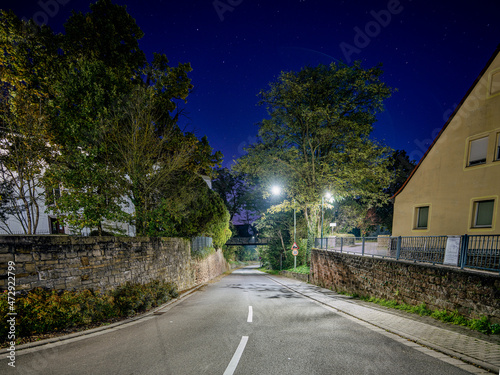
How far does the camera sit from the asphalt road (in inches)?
141

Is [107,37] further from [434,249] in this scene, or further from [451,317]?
[451,317]

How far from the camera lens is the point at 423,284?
688cm

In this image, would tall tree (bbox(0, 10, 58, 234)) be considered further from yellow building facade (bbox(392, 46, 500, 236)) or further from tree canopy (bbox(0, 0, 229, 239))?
yellow building facade (bbox(392, 46, 500, 236))

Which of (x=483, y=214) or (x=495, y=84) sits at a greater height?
(x=495, y=84)

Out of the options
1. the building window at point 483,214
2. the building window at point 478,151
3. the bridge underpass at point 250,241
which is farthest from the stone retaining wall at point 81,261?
the bridge underpass at point 250,241

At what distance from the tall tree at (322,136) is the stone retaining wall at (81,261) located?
39.8 ft

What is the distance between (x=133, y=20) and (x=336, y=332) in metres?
17.5

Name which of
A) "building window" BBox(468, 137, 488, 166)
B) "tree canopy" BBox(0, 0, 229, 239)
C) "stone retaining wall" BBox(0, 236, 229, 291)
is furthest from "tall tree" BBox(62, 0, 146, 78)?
"building window" BBox(468, 137, 488, 166)

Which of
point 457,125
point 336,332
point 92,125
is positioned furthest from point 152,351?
point 457,125

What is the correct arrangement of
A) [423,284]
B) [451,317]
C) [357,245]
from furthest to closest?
[357,245], [423,284], [451,317]

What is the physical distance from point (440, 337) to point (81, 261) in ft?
31.3

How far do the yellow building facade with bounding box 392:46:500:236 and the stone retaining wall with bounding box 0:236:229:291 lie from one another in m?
14.8

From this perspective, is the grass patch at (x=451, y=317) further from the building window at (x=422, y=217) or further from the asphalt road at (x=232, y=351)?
the building window at (x=422, y=217)

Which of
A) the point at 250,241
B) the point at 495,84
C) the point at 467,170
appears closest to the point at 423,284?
the point at 467,170
